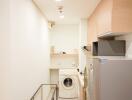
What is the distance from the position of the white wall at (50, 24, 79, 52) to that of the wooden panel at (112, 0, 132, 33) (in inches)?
165

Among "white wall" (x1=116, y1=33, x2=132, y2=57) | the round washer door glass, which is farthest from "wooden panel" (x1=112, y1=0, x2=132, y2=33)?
the round washer door glass

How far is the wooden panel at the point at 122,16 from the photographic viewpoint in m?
2.37

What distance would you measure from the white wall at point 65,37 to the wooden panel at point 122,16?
13.7 ft

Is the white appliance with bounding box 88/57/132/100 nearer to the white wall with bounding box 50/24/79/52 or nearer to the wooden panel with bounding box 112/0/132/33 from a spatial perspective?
the wooden panel with bounding box 112/0/132/33

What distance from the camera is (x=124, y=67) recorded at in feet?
6.76

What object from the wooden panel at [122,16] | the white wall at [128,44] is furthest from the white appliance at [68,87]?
the wooden panel at [122,16]

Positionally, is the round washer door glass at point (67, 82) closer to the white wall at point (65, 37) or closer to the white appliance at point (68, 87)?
the white appliance at point (68, 87)

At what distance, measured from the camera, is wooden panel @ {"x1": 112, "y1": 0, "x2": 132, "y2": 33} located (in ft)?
7.79

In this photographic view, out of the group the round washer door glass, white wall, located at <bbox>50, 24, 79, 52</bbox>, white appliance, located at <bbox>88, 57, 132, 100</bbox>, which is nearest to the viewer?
white appliance, located at <bbox>88, 57, 132, 100</bbox>

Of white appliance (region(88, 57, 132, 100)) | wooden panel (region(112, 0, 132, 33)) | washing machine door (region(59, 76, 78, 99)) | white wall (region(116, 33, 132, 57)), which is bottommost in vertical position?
washing machine door (region(59, 76, 78, 99))

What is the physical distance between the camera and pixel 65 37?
259 inches

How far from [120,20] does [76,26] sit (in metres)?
4.26

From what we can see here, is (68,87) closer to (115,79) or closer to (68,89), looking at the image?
(68,89)

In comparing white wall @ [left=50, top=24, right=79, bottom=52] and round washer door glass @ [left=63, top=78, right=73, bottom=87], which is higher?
white wall @ [left=50, top=24, right=79, bottom=52]
